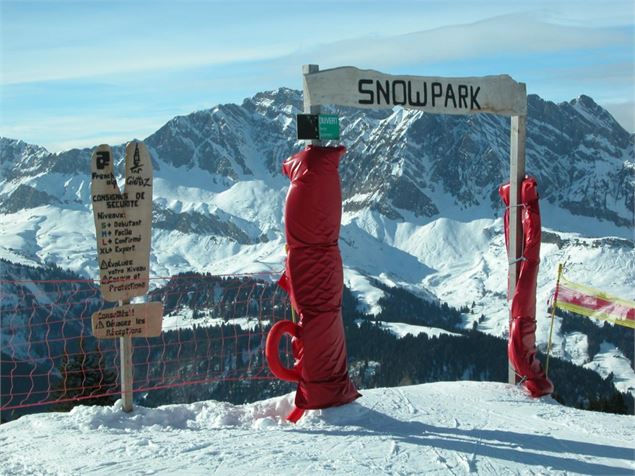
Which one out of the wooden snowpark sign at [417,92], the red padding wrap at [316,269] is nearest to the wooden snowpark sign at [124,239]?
the red padding wrap at [316,269]

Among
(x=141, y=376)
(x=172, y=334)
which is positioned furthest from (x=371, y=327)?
(x=141, y=376)

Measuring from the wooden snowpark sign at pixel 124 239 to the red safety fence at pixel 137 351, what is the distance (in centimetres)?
60

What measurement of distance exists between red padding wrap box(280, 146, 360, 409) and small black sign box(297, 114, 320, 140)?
147 mm

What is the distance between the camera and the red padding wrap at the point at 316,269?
9.85m

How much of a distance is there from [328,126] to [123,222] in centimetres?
256

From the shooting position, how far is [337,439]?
28.9 feet

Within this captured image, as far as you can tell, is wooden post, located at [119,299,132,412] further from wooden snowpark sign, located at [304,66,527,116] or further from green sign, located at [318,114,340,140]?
wooden snowpark sign, located at [304,66,527,116]

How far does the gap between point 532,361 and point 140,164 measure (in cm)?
581

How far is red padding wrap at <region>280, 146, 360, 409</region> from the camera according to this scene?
985cm

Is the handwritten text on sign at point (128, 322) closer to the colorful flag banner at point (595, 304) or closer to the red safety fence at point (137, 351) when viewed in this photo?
the red safety fence at point (137, 351)

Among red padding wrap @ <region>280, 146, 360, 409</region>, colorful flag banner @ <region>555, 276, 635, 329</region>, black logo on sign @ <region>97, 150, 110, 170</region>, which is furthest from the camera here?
colorful flag banner @ <region>555, 276, 635, 329</region>

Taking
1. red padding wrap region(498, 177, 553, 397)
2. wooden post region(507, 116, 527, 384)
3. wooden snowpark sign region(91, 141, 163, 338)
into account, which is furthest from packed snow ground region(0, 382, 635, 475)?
wooden post region(507, 116, 527, 384)

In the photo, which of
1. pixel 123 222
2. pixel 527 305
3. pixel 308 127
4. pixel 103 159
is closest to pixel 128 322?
pixel 123 222

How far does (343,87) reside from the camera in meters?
10.4
